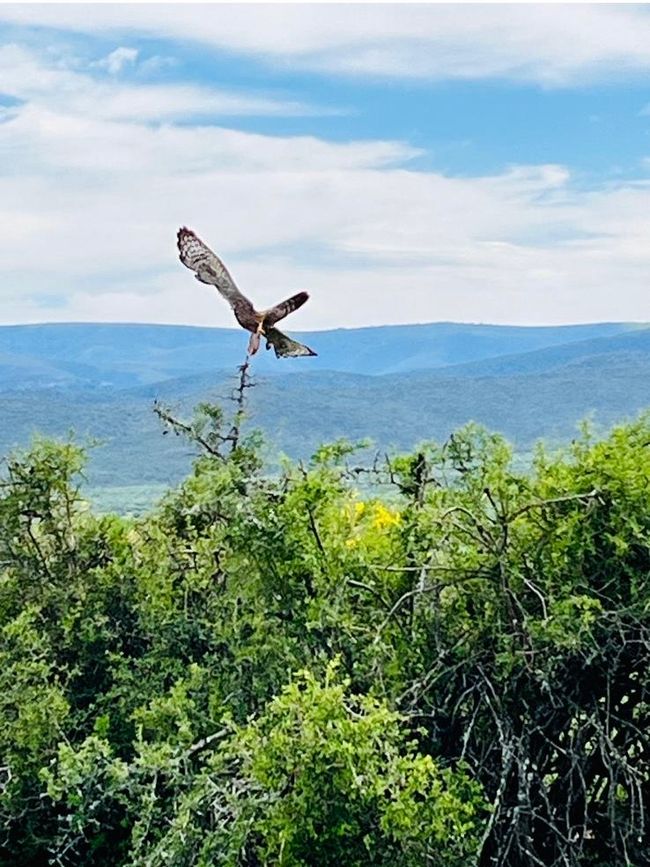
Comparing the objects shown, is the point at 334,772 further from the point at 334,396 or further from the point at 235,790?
the point at 334,396

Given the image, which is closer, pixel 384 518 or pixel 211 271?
pixel 211 271

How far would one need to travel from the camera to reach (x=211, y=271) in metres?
8.62

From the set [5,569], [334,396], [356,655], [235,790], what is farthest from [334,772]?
[334,396]

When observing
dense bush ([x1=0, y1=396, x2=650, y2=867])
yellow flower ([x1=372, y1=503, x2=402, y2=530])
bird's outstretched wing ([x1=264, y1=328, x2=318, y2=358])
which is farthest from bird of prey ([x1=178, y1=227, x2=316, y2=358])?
yellow flower ([x1=372, y1=503, x2=402, y2=530])

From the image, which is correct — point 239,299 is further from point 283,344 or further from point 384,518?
point 384,518

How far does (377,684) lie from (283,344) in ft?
8.22

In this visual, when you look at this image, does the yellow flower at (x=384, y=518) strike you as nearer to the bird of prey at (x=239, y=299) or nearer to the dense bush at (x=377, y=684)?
the dense bush at (x=377, y=684)

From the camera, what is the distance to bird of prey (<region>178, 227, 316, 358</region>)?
28.1 feet

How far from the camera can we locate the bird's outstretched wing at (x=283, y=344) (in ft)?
28.2

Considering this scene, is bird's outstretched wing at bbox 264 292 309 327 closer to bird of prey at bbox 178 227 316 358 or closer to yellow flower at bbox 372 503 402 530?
bird of prey at bbox 178 227 316 358

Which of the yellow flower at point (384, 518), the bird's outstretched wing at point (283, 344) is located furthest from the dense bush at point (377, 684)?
the bird's outstretched wing at point (283, 344)

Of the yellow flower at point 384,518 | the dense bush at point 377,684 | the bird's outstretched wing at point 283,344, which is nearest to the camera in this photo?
the dense bush at point 377,684

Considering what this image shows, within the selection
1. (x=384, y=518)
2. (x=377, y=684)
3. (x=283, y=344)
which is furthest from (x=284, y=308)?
(x=377, y=684)

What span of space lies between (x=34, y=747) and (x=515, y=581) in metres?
3.57
